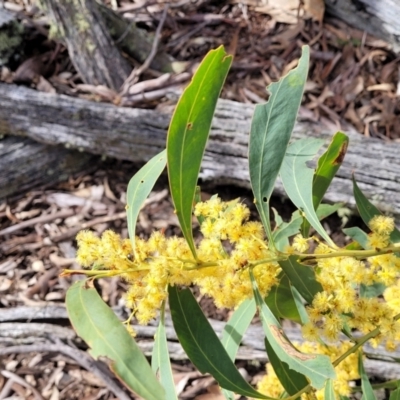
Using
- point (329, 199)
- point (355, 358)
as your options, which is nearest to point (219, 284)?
point (355, 358)

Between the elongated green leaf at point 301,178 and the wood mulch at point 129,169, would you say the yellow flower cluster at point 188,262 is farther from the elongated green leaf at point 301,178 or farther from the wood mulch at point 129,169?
the wood mulch at point 129,169

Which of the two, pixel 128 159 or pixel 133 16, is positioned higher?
pixel 133 16

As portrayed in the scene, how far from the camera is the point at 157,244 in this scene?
917mm

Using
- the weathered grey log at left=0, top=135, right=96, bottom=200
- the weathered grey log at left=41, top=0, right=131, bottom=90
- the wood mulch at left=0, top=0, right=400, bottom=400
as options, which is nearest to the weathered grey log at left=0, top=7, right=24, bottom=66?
the wood mulch at left=0, top=0, right=400, bottom=400

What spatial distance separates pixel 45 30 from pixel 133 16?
455 mm

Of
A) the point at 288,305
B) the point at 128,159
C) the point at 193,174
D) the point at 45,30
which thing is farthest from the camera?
the point at 45,30

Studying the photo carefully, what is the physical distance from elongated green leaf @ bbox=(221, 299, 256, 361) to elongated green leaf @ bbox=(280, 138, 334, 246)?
22 centimetres

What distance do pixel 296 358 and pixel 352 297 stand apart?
16 cm

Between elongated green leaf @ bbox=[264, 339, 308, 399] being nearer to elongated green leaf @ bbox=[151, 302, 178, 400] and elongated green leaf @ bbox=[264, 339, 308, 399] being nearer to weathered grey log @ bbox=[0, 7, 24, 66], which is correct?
elongated green leaf @ bbox=[151, 302, 178, 400]

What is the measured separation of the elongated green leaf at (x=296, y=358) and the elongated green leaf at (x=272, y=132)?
0.45 ft

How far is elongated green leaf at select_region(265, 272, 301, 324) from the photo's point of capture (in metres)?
1.11

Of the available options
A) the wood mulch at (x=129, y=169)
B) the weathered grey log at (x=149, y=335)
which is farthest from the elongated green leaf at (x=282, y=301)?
the wood mulch at (x=129, y=169)

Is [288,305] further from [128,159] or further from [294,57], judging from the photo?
[294,57]

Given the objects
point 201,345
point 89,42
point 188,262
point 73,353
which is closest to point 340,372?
point 201,345
